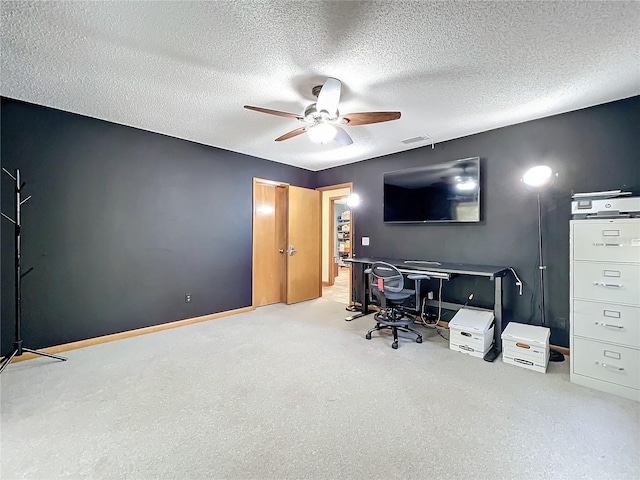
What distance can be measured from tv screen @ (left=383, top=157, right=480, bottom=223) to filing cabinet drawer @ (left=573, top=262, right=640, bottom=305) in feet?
4.10

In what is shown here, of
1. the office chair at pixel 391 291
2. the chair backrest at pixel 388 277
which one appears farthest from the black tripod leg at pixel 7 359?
the chair backrest at pixel 388 277

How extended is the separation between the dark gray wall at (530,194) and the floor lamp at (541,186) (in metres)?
0.06

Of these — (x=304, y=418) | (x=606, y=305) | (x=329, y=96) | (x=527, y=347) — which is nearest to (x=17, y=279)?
(x=304, y=418)

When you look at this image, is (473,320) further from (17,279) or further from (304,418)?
(17,279)

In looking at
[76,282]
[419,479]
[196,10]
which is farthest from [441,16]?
[76,282]

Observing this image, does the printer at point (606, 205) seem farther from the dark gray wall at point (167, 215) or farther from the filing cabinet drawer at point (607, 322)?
the filing cabinet drawer at point (607, 322)

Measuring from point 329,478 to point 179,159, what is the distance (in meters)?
3.81

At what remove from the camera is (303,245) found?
5102mm

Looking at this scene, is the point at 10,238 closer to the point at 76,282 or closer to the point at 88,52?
the point at 76,282

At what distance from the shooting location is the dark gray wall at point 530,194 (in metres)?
2.62

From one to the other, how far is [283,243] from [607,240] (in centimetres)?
407

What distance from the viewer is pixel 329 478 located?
1417mm

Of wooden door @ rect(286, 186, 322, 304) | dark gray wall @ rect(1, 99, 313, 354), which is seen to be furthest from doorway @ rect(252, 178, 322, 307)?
dark gray wall @ rect(1, 99, 313, 354)

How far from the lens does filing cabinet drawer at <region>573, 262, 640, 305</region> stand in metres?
2.12
